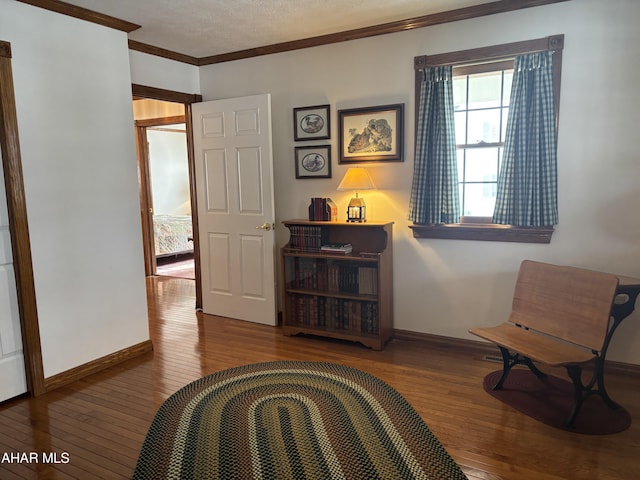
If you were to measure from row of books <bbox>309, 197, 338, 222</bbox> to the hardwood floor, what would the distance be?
1.07 m

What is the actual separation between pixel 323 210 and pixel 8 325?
7.89ft

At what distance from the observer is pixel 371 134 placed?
376cm

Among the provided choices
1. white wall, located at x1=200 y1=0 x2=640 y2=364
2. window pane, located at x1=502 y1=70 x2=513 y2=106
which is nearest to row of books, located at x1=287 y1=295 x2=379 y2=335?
white wall, located at x1=200 y1=0 x2=640 y2=364

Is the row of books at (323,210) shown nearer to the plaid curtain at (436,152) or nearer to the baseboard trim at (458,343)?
the plaid curtain at (436,152)

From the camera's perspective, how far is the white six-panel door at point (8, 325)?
278cm

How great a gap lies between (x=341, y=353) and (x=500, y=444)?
58.3 inches

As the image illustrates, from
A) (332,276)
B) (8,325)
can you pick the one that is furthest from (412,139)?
(8,325)

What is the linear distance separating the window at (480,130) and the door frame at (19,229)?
307 centimetres

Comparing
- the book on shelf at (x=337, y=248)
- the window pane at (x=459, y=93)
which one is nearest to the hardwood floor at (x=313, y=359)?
the book on shelf at (x=337, y=248)

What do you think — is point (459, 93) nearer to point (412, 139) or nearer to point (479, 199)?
point (412, 139)

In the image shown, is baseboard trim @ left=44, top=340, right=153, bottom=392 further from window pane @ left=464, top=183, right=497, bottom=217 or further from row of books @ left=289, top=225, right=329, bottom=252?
window pane @ left=464, top=183, right=497, bottom=217

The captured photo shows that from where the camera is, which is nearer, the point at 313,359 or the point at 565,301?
the point at 565,301

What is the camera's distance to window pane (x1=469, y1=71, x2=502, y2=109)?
337 cm

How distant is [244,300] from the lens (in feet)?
14.4
